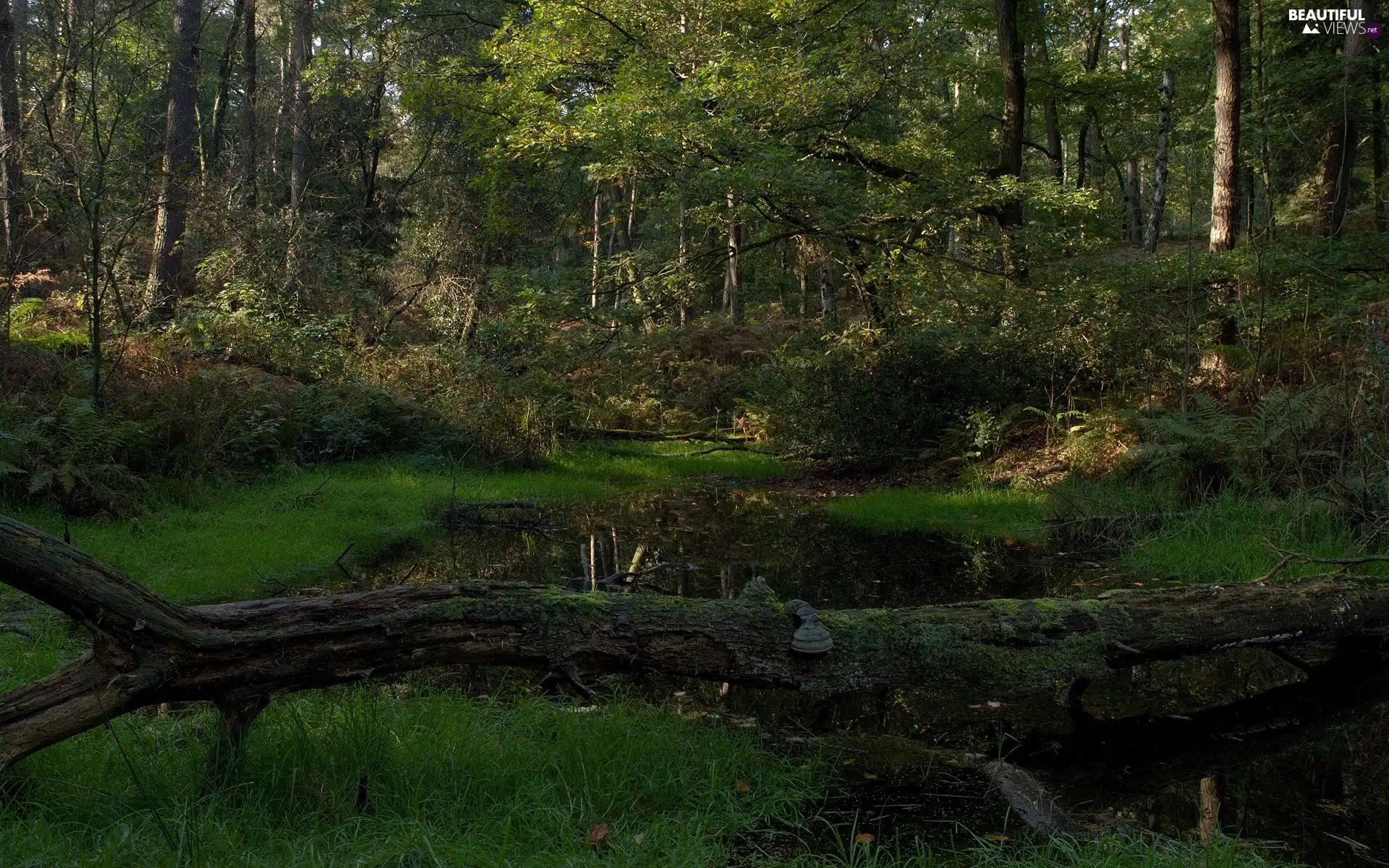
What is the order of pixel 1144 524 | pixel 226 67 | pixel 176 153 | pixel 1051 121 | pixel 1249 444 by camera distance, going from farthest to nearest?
pixel 1051 121 → pixel 226 67 → pixel 176 153 → pixel 1144 524 → pixel 1249 444

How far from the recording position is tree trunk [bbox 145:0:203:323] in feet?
47.8

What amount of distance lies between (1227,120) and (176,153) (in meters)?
16.9

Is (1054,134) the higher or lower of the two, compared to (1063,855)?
higher

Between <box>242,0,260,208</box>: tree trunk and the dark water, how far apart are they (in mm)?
16541

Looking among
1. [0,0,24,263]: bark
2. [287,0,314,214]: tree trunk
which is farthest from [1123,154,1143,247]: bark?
[0,0,24,263]: bark

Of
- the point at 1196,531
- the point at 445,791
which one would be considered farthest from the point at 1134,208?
the point at 445,791

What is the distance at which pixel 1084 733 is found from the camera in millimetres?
4754

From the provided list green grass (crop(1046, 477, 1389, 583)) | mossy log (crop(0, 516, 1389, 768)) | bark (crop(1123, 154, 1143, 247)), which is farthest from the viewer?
bark (crop(1123, 154, 1143, 247))

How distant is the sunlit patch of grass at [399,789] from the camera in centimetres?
308

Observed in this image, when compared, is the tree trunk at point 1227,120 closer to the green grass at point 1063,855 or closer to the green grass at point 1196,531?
the green grass at point 1196,531

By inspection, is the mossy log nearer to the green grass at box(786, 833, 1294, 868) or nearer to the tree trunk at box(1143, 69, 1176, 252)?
the green grass at box(786, 833, 1294, 868)

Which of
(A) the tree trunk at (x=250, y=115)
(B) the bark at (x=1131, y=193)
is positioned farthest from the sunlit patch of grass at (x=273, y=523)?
(B) the bark at (x=1131, y=193)

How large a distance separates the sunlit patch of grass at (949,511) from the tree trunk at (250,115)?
16050mm

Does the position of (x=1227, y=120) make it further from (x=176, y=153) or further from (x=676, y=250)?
(x=176, y=153)
